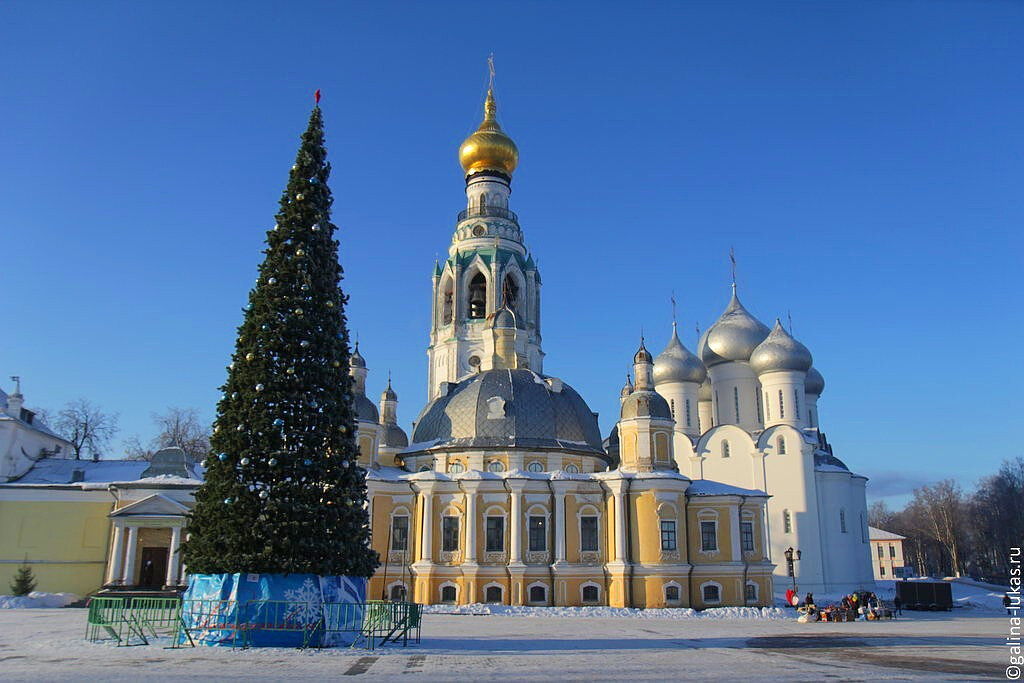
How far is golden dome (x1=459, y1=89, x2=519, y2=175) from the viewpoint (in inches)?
2352

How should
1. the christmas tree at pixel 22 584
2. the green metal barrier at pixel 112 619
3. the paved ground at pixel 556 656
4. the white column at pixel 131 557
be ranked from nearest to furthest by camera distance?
the paved ground at pixel 556 656 < the green metal barrier at pixel 112 619 < the christmas tree at pixel 22 584 < the white column at pixel 131 557

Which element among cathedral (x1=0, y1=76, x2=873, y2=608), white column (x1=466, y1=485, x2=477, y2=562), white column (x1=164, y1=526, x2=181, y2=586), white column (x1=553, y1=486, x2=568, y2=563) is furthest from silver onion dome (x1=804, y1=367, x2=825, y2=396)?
white column (x1=164, y1=526, x2=181, y2=586)

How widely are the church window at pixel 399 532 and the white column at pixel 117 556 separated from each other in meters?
10.9

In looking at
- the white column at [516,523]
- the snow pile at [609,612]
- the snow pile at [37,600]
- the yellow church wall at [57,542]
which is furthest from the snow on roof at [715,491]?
the snow pile at [37,600]

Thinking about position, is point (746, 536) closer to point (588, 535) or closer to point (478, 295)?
point (588, 535)

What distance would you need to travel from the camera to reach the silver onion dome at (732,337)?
52531mm

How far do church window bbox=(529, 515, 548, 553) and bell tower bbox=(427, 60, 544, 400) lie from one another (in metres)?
17.8

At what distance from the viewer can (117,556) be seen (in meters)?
33.7

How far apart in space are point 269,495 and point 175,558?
19943mm

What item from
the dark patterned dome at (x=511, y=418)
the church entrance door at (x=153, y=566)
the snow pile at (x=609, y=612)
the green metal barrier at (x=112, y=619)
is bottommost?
the snow pile at (x=609, y=612)

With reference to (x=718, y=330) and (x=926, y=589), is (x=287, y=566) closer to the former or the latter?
(x=926, y=589)

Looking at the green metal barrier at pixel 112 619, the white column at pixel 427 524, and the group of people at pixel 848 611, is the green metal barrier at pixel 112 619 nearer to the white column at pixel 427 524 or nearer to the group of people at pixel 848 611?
the white column at pixel 427 524

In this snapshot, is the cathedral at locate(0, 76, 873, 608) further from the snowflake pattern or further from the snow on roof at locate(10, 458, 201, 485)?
the snowflake pattern

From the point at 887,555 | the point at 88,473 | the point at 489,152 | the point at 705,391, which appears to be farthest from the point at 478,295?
the point at 887,555
